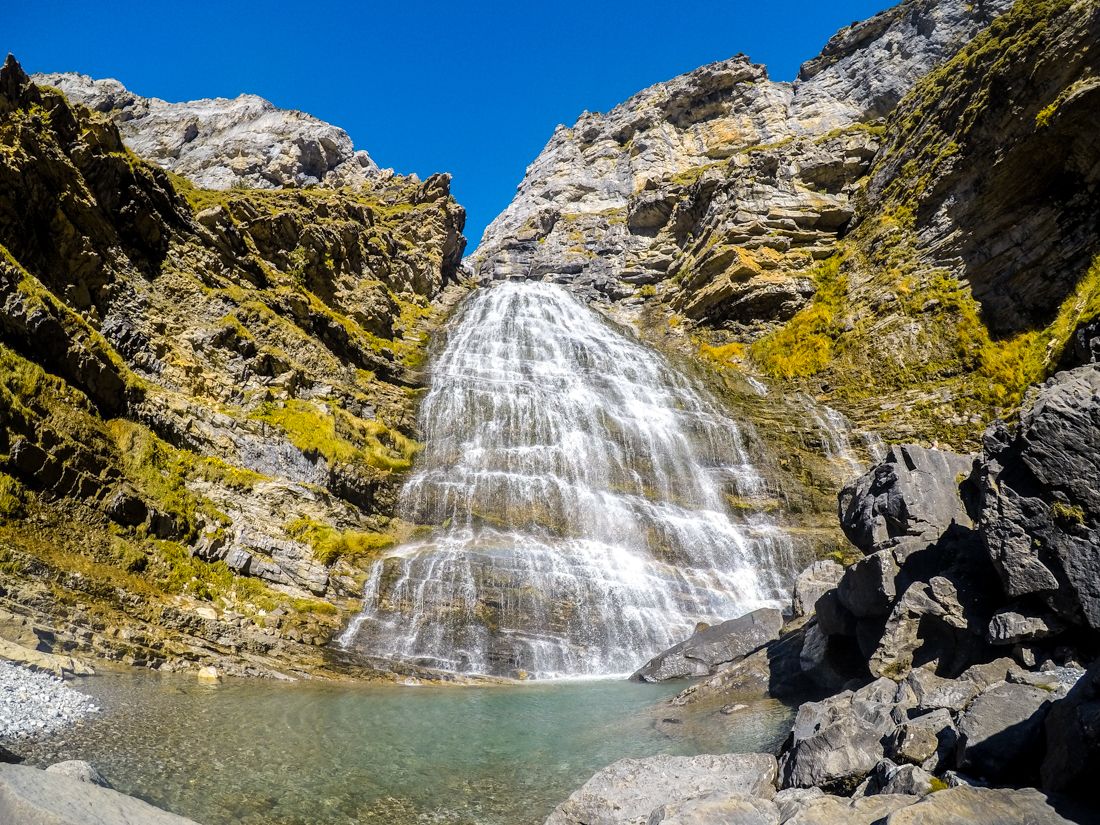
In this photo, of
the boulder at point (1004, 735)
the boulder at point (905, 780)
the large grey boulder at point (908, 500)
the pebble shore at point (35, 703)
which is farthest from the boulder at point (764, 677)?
the pebble shore at point (35, 703)

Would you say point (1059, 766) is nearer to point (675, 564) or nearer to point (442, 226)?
point (675, 564)

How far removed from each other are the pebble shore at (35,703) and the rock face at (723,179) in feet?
138

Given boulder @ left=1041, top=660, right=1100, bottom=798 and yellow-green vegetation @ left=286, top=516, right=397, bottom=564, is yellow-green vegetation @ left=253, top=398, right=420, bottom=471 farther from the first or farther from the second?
boulder @ left=1041, top=660, right=1100, bottom=798

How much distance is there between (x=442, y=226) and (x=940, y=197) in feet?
132

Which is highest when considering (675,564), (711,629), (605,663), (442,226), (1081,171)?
(442,226)

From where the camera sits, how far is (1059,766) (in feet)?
15.4

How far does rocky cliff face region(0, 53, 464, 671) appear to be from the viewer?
1400cm

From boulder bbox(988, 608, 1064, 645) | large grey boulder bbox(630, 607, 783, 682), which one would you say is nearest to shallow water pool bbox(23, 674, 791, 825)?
large grey boulder bbox(630, 607, 783, 682)

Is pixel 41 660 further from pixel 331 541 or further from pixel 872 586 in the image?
pixel 872 586

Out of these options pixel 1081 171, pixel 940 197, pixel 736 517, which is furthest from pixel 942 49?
pixel 736 517

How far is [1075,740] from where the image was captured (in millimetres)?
4656

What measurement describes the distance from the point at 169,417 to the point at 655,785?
18.7m

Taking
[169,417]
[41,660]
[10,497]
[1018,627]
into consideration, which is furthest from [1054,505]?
[169,417]

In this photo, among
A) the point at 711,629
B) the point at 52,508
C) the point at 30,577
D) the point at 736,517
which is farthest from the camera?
the point at 736,517
